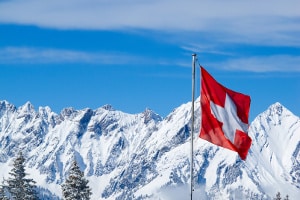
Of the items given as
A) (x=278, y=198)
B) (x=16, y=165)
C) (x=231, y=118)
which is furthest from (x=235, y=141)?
(x=278, y=198)

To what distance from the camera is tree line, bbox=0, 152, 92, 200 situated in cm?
4369

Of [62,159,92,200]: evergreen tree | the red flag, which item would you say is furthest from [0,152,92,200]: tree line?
the red flag

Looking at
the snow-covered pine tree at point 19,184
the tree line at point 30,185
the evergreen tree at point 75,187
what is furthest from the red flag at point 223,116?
the snow-covered pine tree at point 19,184

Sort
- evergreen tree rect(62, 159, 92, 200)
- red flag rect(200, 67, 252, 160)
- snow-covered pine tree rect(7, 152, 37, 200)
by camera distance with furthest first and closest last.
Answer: snow-covered pine tree rect(7, 152, 37, 200) → evergreen tree rect(62, 159, 92, 200) → red flag rect(200, 67, 252, 160)

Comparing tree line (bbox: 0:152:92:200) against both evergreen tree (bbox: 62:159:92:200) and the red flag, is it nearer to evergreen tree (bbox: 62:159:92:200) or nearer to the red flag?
evergreen tree (bbox: 62:159:92:200)

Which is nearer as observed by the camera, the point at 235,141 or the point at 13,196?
the point at 235,141

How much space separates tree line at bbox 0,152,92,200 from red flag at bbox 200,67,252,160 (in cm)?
1483

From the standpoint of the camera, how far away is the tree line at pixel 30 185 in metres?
43.7

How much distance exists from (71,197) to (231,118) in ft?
52.9

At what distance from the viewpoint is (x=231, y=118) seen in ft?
97.4

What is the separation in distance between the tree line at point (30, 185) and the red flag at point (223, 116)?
14825mm

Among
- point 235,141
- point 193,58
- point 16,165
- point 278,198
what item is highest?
point 278,198

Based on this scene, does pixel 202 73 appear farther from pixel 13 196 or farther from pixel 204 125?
pixel 13 196

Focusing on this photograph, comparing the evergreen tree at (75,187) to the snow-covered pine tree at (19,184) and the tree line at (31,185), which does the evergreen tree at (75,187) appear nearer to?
the tree line at (31,185)
